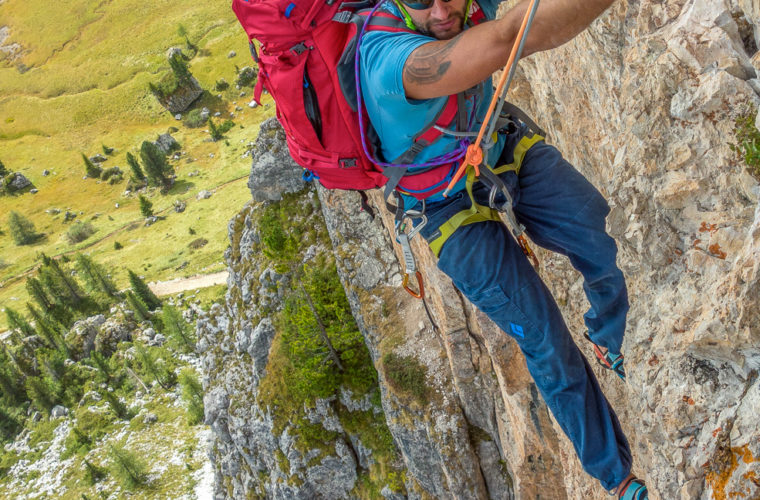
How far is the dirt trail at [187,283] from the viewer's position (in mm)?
84938

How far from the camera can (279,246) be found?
98.0 feet

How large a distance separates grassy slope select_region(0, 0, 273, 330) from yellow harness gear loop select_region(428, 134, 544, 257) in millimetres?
85524

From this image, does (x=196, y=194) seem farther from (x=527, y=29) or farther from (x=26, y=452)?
(x=527, y=29)

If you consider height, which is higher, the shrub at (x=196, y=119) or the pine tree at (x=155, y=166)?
the shrub at (x=196, y=119)

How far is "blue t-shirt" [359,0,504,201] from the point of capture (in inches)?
132

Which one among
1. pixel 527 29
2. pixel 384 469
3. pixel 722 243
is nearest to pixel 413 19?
pixel 527 29

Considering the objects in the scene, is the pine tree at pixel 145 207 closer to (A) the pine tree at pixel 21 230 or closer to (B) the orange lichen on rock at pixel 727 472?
(A) the pine tree at pixel 21 230

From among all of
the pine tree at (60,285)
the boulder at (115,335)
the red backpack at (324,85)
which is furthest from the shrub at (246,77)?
the red backpack at (324,85)

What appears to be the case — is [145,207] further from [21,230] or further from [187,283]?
[21,230]

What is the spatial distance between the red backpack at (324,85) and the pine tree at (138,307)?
289 feet

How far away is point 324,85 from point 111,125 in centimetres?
14173

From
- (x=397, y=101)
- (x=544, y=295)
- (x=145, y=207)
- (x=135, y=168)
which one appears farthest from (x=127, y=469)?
(x=397, y=101)

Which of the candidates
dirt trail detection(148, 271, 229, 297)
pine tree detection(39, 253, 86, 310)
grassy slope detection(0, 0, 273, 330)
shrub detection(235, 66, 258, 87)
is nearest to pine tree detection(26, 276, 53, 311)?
pine tree detection(39, 253, 86, 310)

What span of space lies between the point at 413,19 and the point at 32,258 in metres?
129
